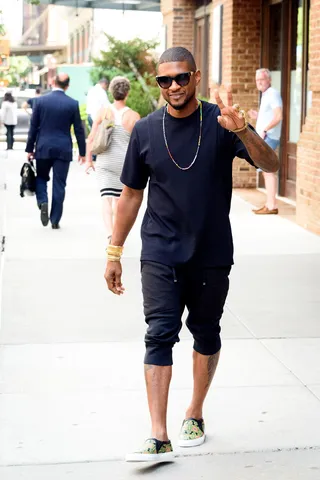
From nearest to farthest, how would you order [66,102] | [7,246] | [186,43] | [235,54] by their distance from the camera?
[7,246], [66,102], [235,54], [186,43]

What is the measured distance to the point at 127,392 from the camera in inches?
237

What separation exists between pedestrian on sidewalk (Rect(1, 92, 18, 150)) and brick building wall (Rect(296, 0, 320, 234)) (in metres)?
16.1

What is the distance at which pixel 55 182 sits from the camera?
1252cm

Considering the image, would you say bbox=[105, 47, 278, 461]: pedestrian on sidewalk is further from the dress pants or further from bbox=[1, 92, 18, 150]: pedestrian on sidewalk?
bbox=[1, 92, 18, 150]: pedestrian on sidewalk

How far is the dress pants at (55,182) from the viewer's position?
12547mm

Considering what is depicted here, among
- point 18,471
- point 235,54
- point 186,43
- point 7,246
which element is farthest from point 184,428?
point 186,43

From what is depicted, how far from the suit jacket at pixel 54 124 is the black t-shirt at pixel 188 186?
24.6 feet

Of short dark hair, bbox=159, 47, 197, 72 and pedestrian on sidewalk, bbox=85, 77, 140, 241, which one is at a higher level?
short dark hair, bbox=159, 47, 197, 72

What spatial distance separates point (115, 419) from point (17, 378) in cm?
98

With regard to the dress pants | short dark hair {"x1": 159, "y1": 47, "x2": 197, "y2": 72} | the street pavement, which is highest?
short dark hair {"x1": 159, "y1": 47, "x2": 197, "y2": 72}

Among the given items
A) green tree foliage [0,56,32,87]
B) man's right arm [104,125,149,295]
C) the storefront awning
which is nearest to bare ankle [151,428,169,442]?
man's right arm [104,125,149,295]

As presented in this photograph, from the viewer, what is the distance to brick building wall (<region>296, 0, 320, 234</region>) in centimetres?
1230

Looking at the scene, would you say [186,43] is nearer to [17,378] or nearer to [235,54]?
[235,54]

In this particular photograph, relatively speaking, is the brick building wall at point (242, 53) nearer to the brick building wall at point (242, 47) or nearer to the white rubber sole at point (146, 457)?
the brick building wall at point (242, 47)
